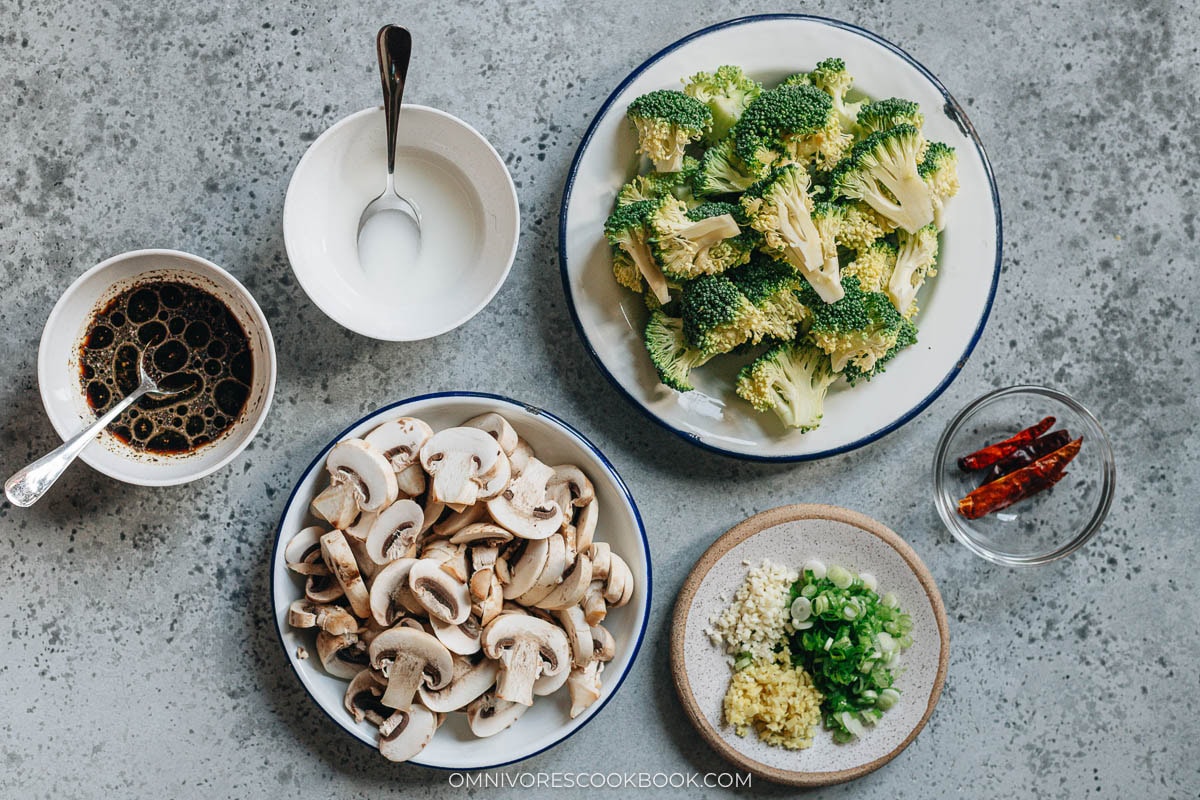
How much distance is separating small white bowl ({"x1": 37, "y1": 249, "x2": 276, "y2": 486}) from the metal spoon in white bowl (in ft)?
0.98

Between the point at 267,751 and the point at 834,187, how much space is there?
1.71 m

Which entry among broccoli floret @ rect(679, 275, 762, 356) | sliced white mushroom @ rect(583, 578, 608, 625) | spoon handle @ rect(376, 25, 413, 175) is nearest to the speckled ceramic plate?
sliced white mushroom @ rect(583, 578, 608, 625)

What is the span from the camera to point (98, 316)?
1.75 metres

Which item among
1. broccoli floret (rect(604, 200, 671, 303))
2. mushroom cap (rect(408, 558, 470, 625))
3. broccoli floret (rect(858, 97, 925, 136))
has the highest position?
broccoli floret (rect(858, 97, 925, 136))

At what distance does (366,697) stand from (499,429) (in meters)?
0.62

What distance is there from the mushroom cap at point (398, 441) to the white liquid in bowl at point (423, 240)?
0.25 metres

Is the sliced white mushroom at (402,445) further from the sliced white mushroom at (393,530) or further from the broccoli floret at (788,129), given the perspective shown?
the broccoli floret at (788,129)

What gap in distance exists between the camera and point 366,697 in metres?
1.84

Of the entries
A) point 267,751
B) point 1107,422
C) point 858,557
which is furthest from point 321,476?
point 1107,422

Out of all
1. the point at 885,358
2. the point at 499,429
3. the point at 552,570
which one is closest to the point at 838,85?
the point at 885,358

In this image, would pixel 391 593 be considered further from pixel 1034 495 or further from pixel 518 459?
pixel 1034 495

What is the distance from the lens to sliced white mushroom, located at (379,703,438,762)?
1.79m

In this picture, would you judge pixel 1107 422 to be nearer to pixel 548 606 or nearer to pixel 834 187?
pixel 834 187

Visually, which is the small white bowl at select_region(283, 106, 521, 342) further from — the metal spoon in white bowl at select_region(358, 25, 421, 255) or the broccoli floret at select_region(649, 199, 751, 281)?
the broccoli floret at select_region(649, 199, 751, 281)
